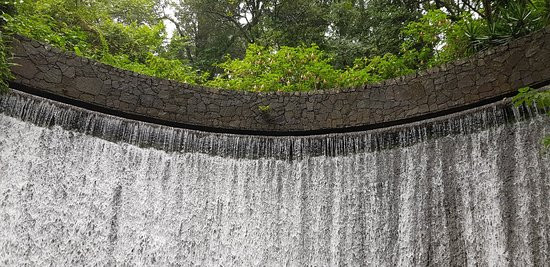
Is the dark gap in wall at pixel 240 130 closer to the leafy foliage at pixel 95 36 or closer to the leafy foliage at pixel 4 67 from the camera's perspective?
the leafy foliage at pixel 4 67

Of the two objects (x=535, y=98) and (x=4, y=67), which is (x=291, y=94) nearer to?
(x=535, y=98)

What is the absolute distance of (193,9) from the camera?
73.5 ft

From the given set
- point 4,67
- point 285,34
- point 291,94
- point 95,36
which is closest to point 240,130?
point 291,94

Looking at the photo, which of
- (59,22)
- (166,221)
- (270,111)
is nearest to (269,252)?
(166,221)

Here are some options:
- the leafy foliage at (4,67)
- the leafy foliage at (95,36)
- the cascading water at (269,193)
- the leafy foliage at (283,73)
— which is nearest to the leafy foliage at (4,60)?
the leafy foliage at (4,67)

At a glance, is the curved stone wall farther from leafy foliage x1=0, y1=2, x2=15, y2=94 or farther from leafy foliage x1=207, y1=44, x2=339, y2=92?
leafy foliage x1=207, y1=44, x2=339, y2=92

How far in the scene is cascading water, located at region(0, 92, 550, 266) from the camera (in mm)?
7688

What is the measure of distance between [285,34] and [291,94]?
10.1 meters

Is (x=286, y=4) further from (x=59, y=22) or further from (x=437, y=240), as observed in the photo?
(x=437, y=240)

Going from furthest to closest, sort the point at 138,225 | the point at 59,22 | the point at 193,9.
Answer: the point at 193,9, the point at 59,22, the point at 138,225

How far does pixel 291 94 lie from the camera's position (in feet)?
30.8

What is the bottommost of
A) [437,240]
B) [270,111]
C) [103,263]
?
[103,263]

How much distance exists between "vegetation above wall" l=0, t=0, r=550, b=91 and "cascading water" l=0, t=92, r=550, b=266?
1.63 metres

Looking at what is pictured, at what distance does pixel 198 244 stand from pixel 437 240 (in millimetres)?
3499
